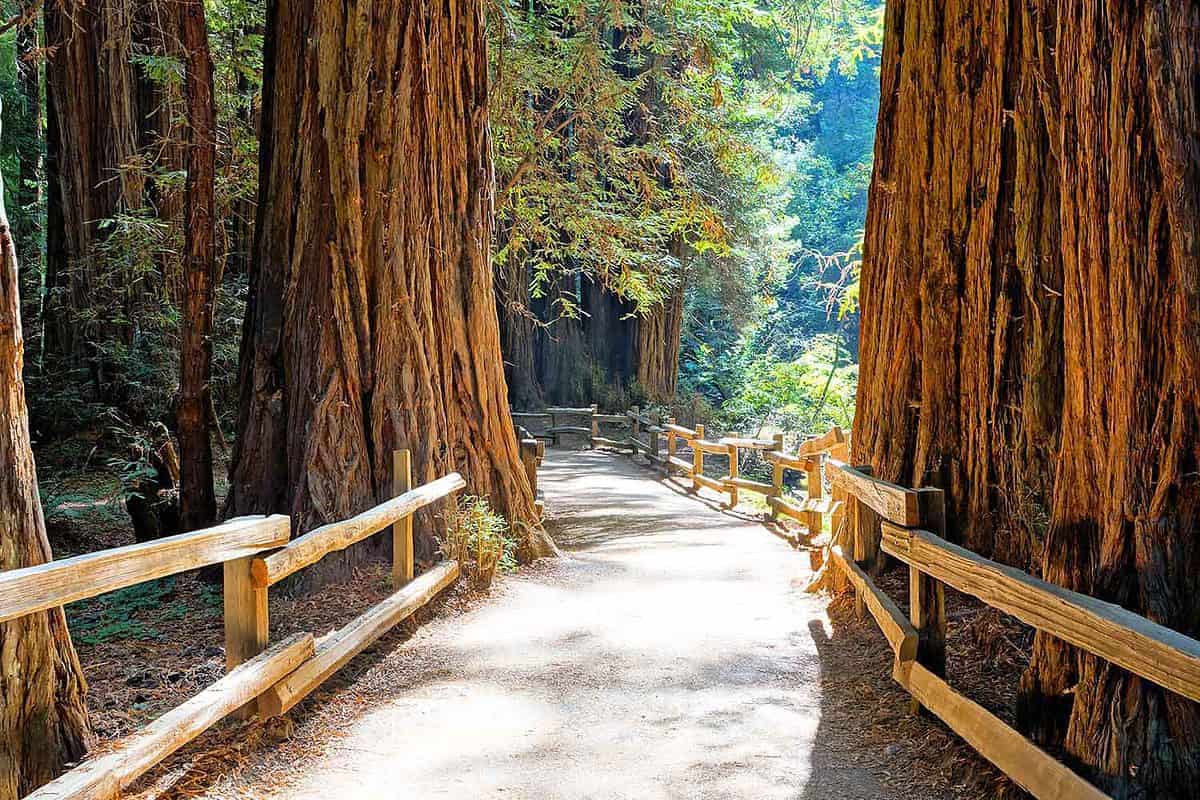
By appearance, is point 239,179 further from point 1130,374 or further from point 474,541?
point 1130,374

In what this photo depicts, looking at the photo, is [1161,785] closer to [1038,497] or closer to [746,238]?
[1038,497]

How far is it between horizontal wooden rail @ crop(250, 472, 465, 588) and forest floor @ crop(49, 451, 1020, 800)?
74cm

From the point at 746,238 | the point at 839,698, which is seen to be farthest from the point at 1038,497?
the point at 746,238

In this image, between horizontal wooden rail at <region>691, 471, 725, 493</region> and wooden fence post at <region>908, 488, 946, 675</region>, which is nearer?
wooden fence post at <region>908, 488, 946, 675</region>

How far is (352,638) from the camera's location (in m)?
5.73

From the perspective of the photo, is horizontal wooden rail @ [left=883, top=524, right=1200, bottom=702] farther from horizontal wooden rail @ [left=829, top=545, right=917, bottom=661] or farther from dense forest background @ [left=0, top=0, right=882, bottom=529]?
dense forest background @ [left=0, top=0, right=882, bottom=529]

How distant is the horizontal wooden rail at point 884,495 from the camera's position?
5.05m

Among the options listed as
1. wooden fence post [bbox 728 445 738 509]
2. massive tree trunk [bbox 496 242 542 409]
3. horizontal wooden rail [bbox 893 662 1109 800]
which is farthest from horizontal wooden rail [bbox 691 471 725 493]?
horizontal wooden rail [bbox 893 662 1109 800]

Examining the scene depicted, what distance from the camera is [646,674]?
5996mm

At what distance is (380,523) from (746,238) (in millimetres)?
19309

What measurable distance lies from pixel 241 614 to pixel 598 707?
1969mm

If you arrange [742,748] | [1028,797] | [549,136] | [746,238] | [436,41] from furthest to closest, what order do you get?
[746,238]
[549,136]
[436,41]
[742,748]
[1028,797]

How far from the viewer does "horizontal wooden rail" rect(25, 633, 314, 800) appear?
3.24m

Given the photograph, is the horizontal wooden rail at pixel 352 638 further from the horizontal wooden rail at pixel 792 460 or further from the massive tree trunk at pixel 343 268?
the horizontal wooden rail at pixel 792 460
